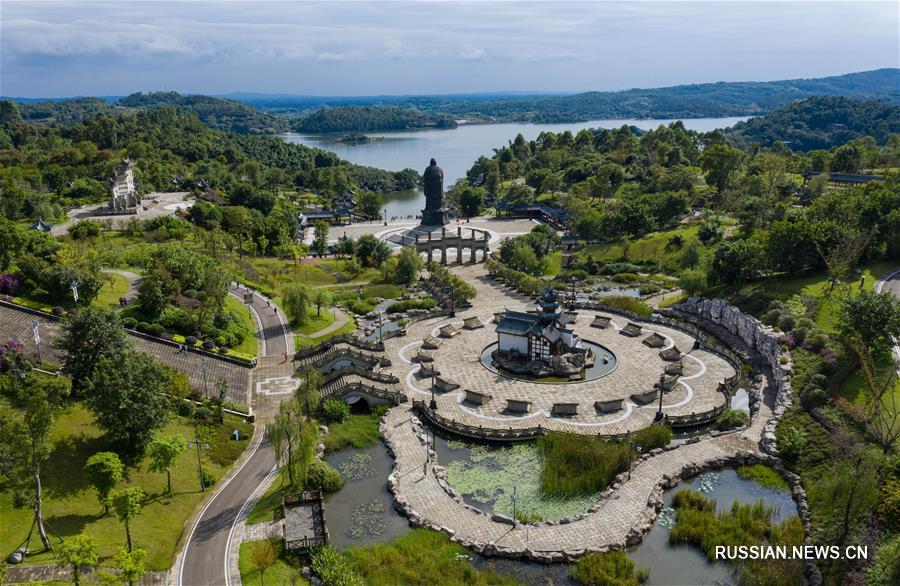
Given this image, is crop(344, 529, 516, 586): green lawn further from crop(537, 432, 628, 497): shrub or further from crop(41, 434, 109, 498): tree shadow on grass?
crop(41, 434, 109, 498): tree shadow on grass

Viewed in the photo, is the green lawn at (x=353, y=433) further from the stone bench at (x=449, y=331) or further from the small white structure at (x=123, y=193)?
the small white structure at (x=123, y=193)

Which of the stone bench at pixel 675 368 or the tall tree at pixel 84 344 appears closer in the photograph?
the tall tree at pixel 84 344

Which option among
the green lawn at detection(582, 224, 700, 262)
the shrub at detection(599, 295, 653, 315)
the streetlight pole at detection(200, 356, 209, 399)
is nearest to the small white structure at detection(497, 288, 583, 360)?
the shrub at detection(599, 295, 653, 315)

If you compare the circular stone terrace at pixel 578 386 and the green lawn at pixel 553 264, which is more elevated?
the green lawn at pixel 553 264

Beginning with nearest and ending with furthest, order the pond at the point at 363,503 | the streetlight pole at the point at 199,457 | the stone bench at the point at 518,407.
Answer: the pond at the point at 363,503 < the streetlight pole at the point at 199,457 < the stone bench at the point at 518,407

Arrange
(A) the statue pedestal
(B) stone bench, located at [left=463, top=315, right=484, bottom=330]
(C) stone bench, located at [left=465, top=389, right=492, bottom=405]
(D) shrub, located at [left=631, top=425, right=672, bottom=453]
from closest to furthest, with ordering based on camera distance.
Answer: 1. (D) shrub, located at [left=631, top=425, right=672, bottom=453]
2. (C) stone bench, located at [left=465, top=389, right=492, bottom=405]
3. (B) stone bench, located at [left=463, top=315, right=484, bottom=330]
4. (A) the statue pedestal

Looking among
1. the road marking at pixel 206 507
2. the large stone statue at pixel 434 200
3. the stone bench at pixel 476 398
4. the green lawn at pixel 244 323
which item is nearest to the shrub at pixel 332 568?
the road marking at pixel 206 507
